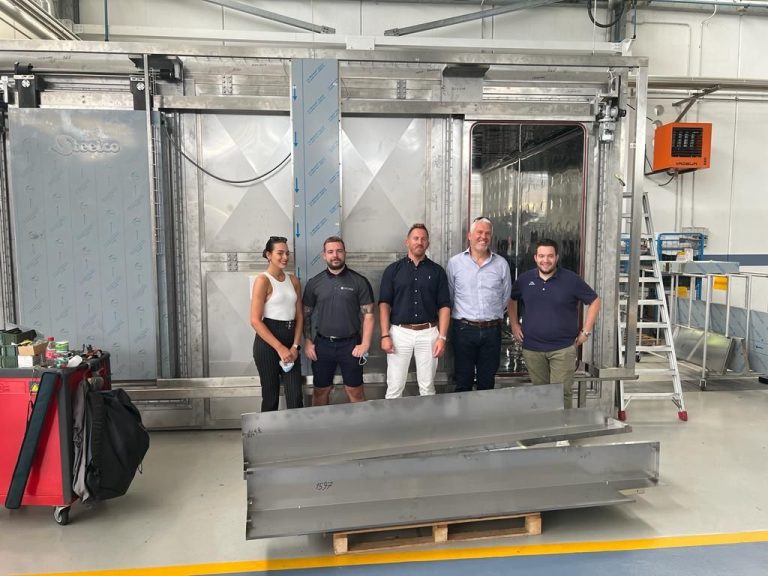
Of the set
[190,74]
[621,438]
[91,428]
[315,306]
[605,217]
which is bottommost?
[621,438]

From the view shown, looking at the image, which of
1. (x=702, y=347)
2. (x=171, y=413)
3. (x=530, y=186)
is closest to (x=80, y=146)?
(x=171, y=413)

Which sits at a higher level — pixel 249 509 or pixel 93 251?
pixel 93 251

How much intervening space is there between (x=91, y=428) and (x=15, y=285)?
2228 millimetres

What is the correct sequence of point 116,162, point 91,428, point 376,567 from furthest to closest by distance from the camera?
point 116,162, point 91,428, point 376,567

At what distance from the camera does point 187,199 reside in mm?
4180

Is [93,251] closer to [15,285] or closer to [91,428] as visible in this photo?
[15,285]

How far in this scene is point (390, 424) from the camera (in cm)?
323

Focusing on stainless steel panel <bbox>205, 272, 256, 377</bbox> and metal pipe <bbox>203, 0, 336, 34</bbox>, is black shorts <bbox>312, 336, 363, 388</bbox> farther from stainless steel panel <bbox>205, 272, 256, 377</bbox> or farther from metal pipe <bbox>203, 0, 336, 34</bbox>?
metal pipe <bbox>203, 0, 336, 34</bbox>

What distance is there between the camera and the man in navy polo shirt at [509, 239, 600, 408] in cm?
356

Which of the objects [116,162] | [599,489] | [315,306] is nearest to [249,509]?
[315,306]

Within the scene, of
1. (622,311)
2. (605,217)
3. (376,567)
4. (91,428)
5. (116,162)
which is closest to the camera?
(376,567)

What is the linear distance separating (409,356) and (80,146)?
9.81 feet

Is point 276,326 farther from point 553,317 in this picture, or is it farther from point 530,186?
point 530,186

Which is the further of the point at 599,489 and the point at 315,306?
the point at 315,306
